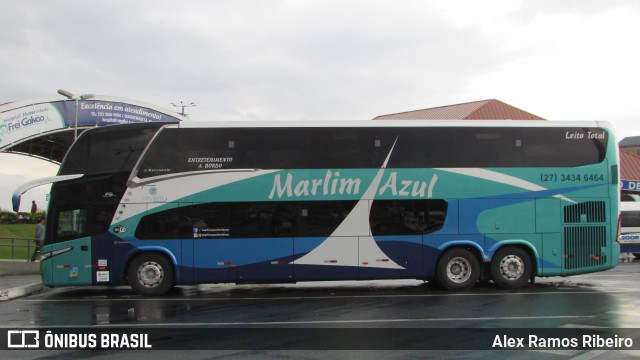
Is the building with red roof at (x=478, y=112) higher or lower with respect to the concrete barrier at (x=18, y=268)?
higher

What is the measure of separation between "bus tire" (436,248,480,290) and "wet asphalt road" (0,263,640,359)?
0.32 meters

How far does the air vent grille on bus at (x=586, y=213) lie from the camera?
13.0 metres

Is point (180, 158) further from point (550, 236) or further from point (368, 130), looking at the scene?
point (550, 236)

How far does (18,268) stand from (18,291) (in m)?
5.97

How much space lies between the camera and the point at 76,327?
8.85m

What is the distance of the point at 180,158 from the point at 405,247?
17.9ft

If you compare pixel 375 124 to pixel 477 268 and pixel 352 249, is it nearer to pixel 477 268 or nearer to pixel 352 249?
pixel 352 249

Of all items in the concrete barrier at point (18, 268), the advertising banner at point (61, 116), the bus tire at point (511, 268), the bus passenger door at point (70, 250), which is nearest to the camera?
the bus passenger door at point (70, 250)

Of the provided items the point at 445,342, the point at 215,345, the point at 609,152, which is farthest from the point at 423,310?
the point at 609,152

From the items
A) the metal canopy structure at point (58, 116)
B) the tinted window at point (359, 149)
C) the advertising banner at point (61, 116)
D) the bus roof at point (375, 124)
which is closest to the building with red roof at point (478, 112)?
the metal canopy structure at point (58, 116)

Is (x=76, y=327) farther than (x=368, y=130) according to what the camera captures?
No

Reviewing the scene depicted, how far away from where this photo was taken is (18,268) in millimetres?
18531

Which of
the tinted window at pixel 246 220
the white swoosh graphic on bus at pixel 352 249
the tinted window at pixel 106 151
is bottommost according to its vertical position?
the white swoosh graphic on bus at pixel 352 249

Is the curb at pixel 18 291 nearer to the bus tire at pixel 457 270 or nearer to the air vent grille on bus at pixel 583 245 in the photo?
the bus tire at pixel 457 270
